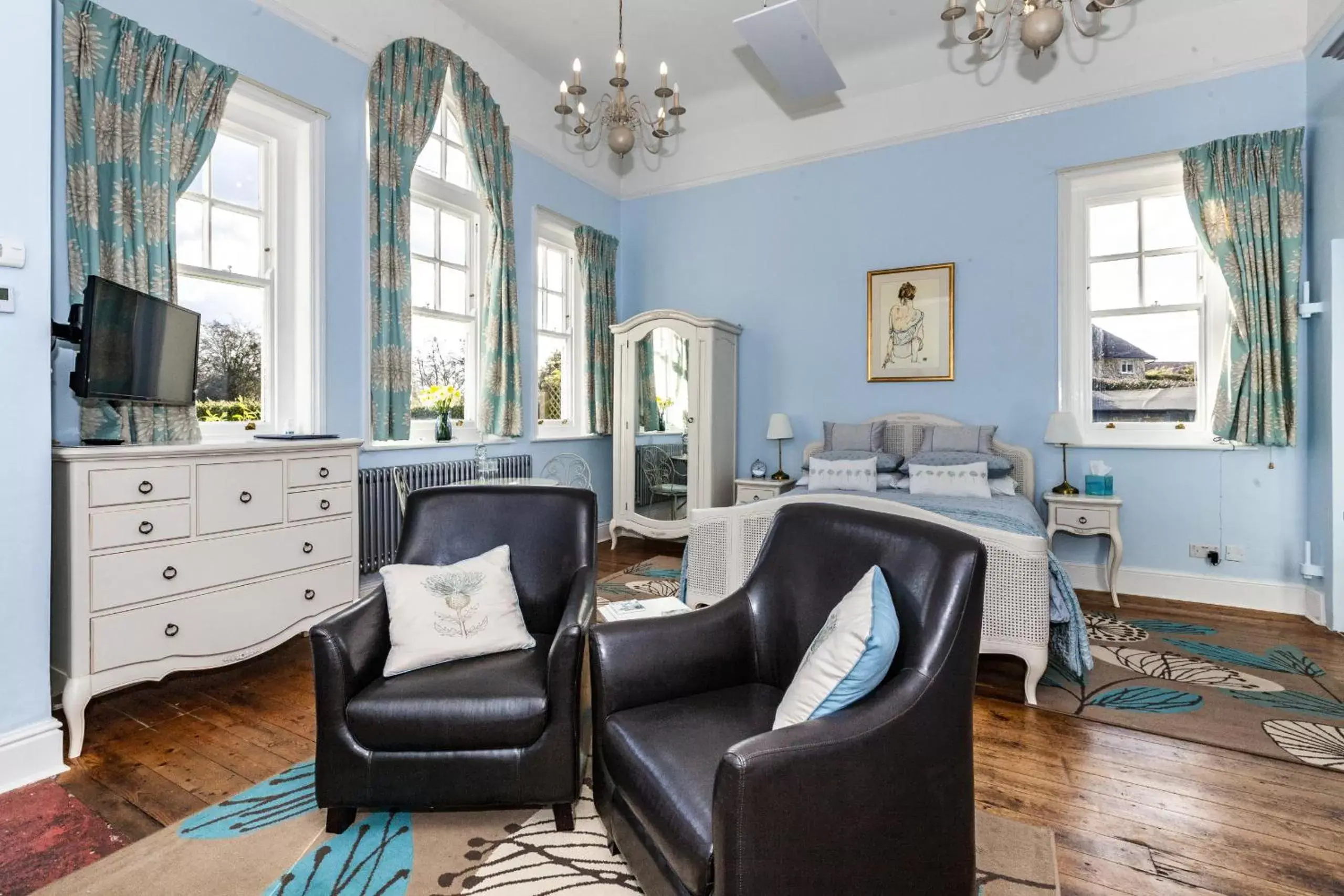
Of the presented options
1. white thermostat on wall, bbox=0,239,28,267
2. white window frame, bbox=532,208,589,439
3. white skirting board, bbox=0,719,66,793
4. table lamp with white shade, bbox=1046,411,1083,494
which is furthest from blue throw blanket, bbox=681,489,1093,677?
white thermostat on wall, bbox=0,239,28,267

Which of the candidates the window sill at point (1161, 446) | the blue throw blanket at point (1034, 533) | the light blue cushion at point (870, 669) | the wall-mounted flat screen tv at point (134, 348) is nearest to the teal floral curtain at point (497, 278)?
the wall-mounted flat screen tv at point (134, 348)

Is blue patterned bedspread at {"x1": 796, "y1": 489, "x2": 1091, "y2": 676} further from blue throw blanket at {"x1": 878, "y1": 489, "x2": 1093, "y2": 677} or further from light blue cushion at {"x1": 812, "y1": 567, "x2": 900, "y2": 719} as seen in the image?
light blue cushion at {"x1": 812, "y1": 567, "x2": 900, "y2": 719}

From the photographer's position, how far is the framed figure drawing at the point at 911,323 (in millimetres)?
4660

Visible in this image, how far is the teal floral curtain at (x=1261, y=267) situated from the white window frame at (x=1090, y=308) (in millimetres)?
205

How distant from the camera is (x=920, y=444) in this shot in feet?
15.0

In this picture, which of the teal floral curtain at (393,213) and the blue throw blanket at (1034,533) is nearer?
the blue throw blanket at (1034,533)

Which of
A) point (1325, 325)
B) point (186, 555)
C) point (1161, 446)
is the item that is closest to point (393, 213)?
point (186, 555)

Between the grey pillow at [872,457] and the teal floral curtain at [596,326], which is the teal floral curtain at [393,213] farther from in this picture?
the grey pillow at [872,457]

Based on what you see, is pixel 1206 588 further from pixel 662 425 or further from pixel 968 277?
pixel 662 425

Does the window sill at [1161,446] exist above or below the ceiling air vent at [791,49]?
below

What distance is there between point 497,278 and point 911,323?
9.94 feet

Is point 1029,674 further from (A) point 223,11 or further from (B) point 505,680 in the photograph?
(A) point 223,11

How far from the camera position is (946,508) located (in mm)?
3270

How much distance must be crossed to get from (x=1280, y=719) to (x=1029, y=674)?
90 centimetres
